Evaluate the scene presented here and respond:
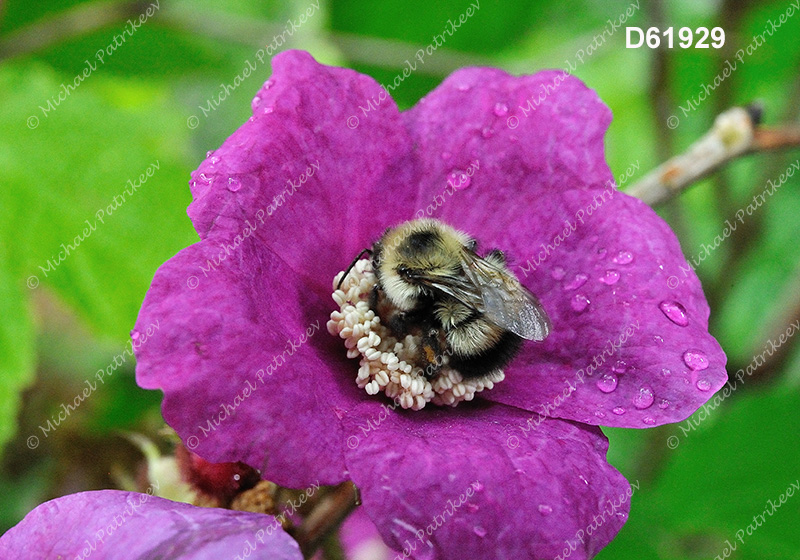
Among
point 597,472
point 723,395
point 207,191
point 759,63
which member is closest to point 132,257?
point 207,191

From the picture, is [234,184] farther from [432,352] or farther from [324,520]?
[324,520]

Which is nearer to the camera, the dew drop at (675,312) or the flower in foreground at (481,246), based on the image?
the flower in foreground at (481,246)

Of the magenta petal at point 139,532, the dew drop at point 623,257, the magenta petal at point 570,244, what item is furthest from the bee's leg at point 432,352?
the magenta petal at point 139,532

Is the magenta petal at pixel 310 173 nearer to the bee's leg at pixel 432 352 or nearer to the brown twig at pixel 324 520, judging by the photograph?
the bee's leg at pixel 432 352

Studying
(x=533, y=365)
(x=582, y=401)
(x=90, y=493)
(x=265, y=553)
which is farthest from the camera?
(x=533, y=365)

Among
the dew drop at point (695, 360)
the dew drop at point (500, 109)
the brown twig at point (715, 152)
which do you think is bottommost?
the dew drop at point (695, 360)

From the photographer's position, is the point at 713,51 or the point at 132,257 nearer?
the point at 132,257

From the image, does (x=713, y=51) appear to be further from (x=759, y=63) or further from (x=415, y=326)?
(x=415, y=326)
